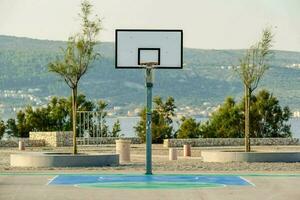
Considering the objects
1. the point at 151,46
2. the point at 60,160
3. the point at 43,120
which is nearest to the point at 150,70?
the point at 151,46

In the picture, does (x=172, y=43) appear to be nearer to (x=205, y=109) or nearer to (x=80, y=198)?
(x=80, y=198)

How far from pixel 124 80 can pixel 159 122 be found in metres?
69.4

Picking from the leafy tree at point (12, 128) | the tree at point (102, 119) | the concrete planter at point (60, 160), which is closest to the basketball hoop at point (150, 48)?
the concrete planter at point (60, 160)

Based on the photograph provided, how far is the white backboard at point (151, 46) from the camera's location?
29688mm

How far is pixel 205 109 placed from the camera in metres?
114

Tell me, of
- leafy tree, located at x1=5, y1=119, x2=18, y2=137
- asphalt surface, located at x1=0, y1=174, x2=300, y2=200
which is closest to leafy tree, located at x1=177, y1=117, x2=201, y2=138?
leafy tree, located at x1=5, y1=119, x2=18, y2=137

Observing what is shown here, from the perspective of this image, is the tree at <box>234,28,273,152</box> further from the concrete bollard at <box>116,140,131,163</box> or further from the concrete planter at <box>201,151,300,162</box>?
the concrete bollard at <box>116,140,131,163</box>

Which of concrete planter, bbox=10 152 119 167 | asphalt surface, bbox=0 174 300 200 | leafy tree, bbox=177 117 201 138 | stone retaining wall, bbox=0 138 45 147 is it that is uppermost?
leafy tree, bbox=177 117 201 138

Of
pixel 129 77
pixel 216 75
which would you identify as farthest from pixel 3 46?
pixel 216 75

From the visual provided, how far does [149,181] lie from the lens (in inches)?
1009

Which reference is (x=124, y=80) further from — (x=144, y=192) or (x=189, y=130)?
(x=144, y=192)

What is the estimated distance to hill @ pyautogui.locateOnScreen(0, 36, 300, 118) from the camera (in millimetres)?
115250

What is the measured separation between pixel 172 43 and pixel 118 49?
1622mm

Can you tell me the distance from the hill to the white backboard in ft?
241
